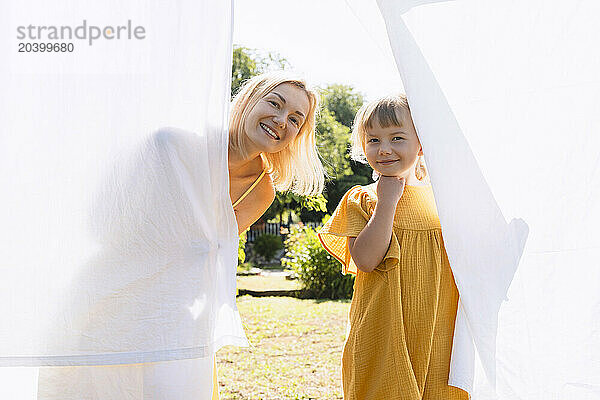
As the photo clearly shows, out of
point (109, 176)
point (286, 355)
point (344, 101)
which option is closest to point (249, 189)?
point (109, 176)

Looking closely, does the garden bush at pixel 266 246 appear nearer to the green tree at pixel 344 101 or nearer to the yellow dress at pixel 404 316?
the green tree at pixel 344 101

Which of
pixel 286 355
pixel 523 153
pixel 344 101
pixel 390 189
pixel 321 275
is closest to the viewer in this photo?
pixel 523 153

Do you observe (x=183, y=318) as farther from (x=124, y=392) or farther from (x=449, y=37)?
(x=449, y=37)

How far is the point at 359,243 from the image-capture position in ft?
6.74

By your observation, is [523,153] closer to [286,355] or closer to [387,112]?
[387,112]

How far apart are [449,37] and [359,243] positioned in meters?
0.67

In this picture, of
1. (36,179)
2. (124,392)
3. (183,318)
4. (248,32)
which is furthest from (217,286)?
(248,32)

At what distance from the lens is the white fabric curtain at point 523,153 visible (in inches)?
67.3

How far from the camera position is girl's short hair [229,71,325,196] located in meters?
2.23

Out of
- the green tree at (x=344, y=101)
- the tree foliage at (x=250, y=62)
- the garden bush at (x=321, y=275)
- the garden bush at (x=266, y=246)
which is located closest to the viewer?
the garden bush at (x=321, y=275)

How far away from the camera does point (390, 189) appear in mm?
2037

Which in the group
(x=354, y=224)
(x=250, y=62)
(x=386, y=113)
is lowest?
(x=354, y=224)

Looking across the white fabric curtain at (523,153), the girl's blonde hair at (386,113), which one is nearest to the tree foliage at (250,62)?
the girl's blonde hair at (386,113)

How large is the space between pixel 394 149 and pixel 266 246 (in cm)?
1322
